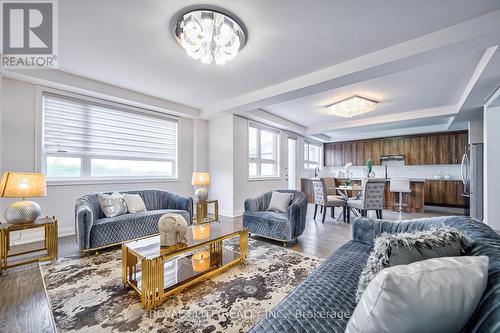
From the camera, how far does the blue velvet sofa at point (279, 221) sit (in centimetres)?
300

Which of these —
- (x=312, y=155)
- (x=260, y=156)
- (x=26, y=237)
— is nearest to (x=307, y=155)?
(x=312, y=155)

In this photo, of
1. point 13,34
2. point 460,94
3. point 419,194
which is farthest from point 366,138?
point 13,34

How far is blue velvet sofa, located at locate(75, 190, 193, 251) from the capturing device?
2607 millimetres

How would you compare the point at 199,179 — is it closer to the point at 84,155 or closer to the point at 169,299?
the point at 84,155

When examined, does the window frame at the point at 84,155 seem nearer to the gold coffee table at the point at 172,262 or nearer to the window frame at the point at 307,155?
the gold coffee table at the point at 172,262

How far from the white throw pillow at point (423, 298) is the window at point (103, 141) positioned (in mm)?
4487

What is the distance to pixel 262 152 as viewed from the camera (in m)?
6.12

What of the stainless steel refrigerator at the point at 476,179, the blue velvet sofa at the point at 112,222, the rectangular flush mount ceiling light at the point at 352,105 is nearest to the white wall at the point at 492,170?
the stainless steel refrigerator at the point at 476,179

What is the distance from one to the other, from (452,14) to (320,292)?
110 inches

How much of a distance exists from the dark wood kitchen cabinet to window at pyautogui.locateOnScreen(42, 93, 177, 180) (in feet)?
21.4

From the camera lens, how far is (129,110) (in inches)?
167

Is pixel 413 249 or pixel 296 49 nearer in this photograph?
pixel 413 249

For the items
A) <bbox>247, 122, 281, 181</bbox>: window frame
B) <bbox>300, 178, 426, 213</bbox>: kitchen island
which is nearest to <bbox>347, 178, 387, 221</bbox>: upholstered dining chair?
<bbox>300, 178, 426, 213</bbox>: kitchen island

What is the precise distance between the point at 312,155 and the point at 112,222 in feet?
24.6
